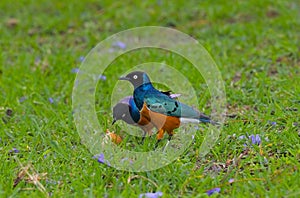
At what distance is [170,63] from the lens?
5684mm

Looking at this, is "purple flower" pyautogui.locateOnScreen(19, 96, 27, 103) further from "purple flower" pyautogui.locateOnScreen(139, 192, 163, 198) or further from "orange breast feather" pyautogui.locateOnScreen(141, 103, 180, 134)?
"purple flower" pyautogui.locateOnScreen(139, 192, 163, 198)

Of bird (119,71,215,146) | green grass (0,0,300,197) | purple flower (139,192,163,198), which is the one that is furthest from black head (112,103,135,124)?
purple flower (139,192,163,198)

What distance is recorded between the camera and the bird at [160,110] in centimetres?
396

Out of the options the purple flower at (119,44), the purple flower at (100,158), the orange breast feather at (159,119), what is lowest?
the purple flower at (100,158)

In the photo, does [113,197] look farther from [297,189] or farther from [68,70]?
[68,70]

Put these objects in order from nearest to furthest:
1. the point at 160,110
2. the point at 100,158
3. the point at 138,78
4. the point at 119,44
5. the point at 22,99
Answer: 1. the point at 100,158
2. the point at 160,110
3. the point at 138,78
4. the point at 22,99
5. the point at 119,44

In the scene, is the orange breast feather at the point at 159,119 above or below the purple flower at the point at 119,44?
below

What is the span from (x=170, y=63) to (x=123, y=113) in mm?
1653

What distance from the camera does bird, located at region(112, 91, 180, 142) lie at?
4.04 m

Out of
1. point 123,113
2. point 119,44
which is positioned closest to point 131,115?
point 123,113

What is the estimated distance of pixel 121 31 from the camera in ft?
21.9

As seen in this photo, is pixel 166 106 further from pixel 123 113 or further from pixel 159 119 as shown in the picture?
pixel 123 113

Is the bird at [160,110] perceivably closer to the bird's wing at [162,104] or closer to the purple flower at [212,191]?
the bird's wing at [162,104]

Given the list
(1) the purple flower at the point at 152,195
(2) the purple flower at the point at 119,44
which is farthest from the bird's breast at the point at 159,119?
(2) the purple flower at the point at 119,44
